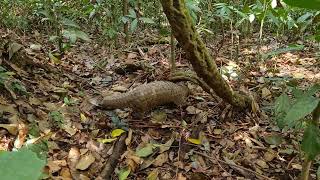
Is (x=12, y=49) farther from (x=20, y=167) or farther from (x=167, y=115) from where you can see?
(x=20, y=167)

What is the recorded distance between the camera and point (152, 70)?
3633mm

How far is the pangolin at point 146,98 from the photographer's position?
9.53 ft

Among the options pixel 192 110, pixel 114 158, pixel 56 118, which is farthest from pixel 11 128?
pixel 192 110

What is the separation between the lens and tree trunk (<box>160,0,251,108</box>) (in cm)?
238

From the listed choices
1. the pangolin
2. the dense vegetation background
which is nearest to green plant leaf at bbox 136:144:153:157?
the dense vegetation background

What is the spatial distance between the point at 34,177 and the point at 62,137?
2.19 meters

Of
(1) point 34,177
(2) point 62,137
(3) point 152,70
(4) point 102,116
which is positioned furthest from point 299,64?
(1) point 34,177

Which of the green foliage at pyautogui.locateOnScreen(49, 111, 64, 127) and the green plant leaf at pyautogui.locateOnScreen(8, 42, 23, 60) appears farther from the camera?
the green plant leaf at pyautogui.locateOnScreen(8, 42, 23, 60)

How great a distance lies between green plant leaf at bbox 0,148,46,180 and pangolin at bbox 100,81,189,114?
2414 mm

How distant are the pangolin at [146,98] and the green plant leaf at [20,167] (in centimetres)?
241

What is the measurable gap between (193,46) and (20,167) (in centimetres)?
212

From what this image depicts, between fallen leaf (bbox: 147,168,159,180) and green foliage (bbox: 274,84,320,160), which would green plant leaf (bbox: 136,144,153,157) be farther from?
green foliage (bbox: 274,84,320,160)

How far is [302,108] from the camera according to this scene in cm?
160

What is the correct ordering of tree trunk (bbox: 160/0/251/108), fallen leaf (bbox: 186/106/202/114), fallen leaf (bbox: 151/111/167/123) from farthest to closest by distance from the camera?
fallen leaf (bbox: 186/106/202/114) → fallen leaf (bbox: 151/111/167/123) → tree trunk (bbox: 160/0/251/108)
